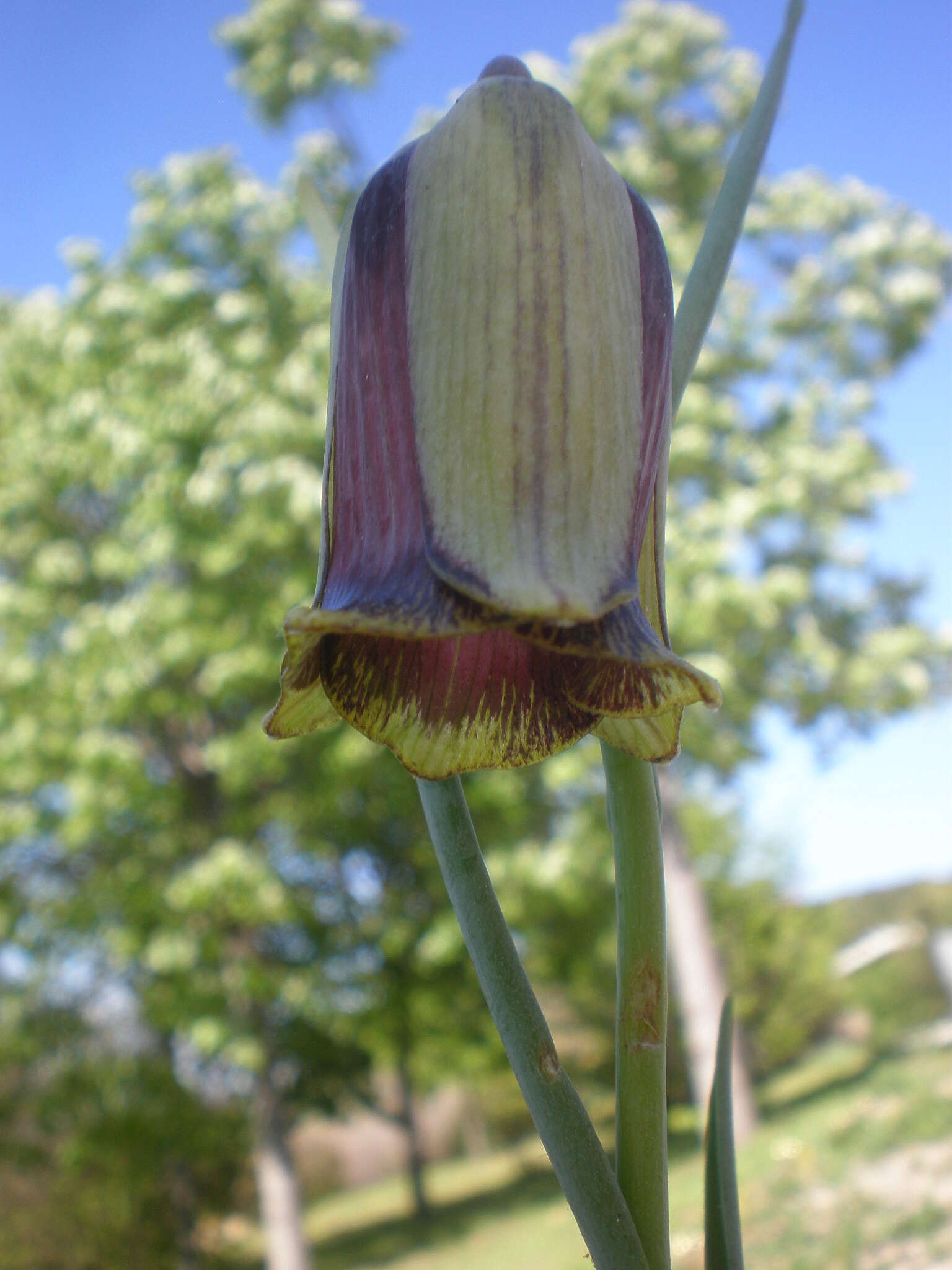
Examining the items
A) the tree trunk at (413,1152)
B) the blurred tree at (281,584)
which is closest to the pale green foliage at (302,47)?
the blurred tree at (281,584)

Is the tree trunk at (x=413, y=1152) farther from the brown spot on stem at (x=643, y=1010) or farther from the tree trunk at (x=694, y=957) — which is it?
the brown spot on stem at (x=643, y=1010)

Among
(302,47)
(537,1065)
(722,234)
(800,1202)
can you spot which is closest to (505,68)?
(722,234)

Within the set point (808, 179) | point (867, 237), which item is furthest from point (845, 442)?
point (808, 179)

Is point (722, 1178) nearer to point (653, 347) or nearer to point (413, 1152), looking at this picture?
point (653, 347)

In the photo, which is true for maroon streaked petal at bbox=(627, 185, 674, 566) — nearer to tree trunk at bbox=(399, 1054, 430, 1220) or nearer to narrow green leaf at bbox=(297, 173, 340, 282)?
narrow green leaf at bbox=(297, 173, 340, 282)

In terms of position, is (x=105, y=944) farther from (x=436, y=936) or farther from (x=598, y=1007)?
(x=598, y=1007)

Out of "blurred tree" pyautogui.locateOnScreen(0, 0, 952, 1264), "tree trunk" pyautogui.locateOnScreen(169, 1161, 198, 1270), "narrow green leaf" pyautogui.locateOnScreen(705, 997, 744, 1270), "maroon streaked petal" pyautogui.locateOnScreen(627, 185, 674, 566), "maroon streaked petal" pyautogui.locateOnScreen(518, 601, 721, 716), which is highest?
"blurred tree" pyautogui.locateOnScreen(0, 0, 952, 1264)

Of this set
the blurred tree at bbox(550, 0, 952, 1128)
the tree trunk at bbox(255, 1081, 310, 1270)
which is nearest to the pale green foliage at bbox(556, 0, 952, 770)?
the blurred tree at bbox(550, 0, 952, 1128)
